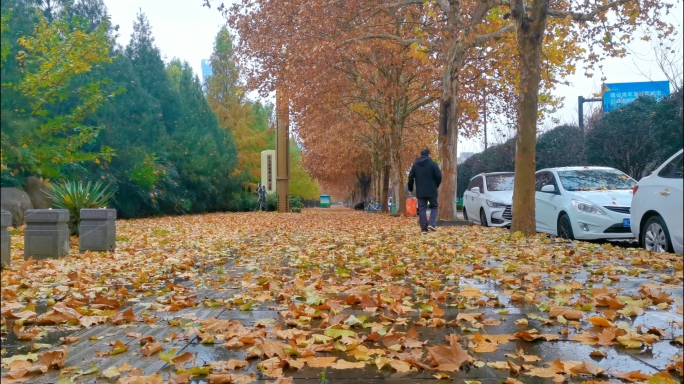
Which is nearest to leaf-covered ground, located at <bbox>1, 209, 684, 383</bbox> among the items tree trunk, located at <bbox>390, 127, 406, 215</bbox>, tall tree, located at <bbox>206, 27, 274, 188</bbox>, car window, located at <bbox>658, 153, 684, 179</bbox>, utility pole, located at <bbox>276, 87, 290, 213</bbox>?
car window, located at <bbox>658, 153, 684, 179</bbox>

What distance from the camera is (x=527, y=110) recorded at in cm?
1179

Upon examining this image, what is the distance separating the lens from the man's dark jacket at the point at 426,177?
1398cm

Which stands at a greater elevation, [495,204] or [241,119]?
[241,119]

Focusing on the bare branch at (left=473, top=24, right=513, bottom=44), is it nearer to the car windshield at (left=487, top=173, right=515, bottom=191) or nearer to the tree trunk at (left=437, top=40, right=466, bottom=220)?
the tree trunk at (left=437, top=40, right=466, bottom=220)

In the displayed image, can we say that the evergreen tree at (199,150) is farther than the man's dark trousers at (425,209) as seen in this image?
Yes

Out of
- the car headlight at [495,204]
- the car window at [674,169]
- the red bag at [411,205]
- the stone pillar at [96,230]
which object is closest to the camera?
the car window at [674,169]

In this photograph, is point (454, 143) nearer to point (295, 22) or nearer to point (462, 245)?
point (295, 22)

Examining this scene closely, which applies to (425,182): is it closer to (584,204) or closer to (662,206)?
(584,204)

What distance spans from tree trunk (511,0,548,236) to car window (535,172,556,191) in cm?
120

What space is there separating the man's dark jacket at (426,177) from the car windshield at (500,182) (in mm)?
5067

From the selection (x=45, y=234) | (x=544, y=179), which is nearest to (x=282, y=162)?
(x=544, y=179)

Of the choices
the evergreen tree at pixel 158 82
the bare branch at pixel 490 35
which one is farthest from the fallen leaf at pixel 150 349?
the evergreen tree at pixel 158 82

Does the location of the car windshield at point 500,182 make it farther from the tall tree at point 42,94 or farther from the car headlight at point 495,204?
the tall tree at point 42,94

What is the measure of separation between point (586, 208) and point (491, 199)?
6.93 m
